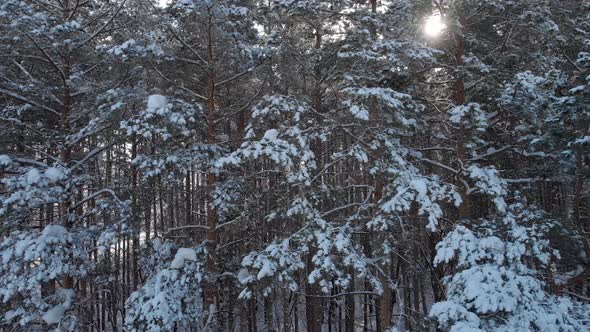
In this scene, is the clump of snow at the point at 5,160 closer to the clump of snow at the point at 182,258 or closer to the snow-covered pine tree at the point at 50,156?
the snow-covered pine tree at the point at 50,156

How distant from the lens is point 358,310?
815 inches

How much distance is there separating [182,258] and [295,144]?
3408mm

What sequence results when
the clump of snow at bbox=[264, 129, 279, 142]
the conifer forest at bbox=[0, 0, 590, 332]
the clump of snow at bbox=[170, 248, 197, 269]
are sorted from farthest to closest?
the clump of snow at bbox=[170, 248, 197, 269] → the clump of snow at bbox=[264, 129, 279, 142] → the conifer forest at bbox=[0, 0, 590, 332]

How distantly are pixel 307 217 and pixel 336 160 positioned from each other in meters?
1.43

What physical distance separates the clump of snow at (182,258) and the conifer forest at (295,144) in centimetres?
5

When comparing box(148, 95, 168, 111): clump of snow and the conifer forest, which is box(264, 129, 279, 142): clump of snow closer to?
the conifer forest

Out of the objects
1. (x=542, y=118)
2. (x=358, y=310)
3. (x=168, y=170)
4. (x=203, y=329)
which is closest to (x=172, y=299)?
(x=203, y=329)

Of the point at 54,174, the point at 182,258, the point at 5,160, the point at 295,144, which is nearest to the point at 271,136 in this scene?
the point at 295,144

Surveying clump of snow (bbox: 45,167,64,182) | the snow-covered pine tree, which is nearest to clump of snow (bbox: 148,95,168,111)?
the snow-covered pine tree

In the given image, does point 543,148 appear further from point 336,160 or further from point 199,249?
point 199,249

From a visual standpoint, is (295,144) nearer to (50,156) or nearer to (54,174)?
(54,174)

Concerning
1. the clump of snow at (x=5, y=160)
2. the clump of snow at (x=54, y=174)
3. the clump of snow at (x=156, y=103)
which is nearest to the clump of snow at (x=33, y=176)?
the clump of snow at (x=54, y=174)

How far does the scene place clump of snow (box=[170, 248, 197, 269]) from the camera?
815cm

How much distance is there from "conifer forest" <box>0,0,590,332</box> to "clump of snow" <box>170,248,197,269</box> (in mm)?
55
